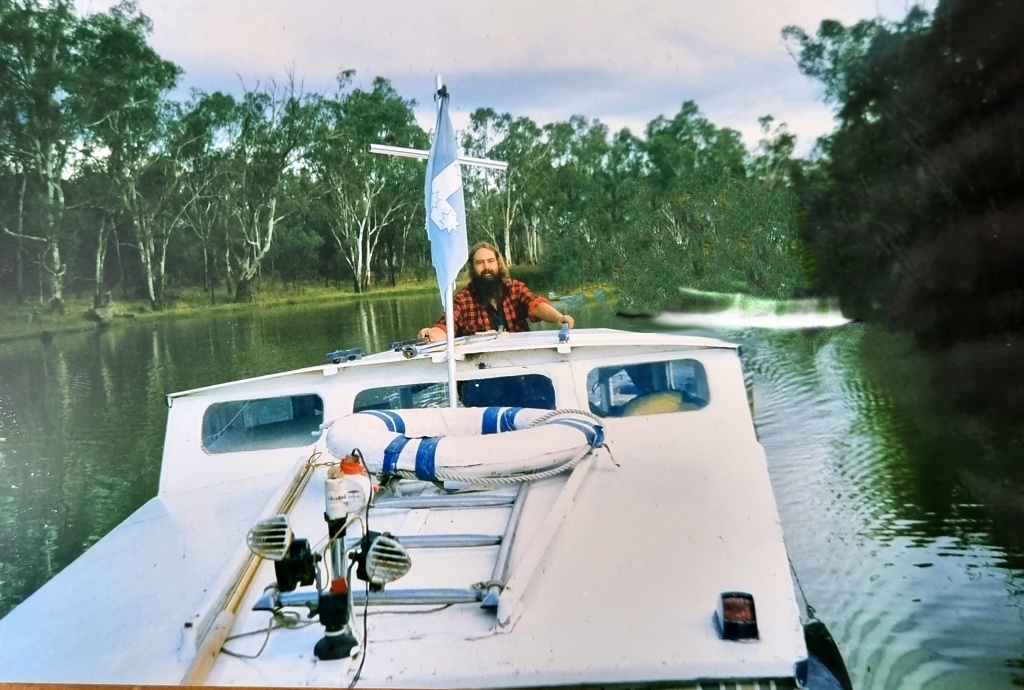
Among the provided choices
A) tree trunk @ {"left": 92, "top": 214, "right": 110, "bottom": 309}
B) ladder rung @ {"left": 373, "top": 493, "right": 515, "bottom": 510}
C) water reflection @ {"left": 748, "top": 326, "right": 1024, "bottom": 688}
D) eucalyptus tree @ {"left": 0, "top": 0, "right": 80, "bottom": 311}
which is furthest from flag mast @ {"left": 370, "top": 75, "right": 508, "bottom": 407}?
eucalyptus tree @ {"left": 0, "top": 0, "right": 80, "bottom": 311}

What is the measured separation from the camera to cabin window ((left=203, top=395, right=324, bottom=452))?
2.57 m

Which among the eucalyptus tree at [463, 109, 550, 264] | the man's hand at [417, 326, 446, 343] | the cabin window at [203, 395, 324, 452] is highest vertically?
the eucalyptus tree at [463, 109, 550, 264]

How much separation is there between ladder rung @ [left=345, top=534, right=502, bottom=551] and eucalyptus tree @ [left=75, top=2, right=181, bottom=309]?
53.9 inches

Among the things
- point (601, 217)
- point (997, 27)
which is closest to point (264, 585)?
point (601, 217)

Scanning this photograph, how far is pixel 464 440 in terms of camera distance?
210cm

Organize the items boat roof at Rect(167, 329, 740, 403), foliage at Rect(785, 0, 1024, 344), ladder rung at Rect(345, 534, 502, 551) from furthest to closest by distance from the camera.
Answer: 1. boat roof at Rect(167, 329, 740, 403)
2. foliage at Rect(785, 0, 1024, 344)
3. ladder rung at Rect(345, 534, 502, 551)

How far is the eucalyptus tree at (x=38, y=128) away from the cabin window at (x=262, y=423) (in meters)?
0.69

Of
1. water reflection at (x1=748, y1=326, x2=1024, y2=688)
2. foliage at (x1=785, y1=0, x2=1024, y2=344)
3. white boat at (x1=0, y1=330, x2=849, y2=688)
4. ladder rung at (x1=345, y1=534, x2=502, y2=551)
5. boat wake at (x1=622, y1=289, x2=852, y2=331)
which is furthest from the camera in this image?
boat wake at (x1=622, y1=289, x2=852, y2=331)

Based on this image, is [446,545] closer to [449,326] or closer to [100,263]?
[449,326]

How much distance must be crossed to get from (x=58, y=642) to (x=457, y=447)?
1.06 metres

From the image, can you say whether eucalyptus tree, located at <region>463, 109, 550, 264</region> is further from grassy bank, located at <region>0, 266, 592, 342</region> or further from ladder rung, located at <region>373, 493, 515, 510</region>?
ladder rung, located at <region>373, 493, 515, 510</region>

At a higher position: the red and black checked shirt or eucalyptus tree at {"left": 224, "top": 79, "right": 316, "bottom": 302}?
eucalyptus tree at {"left": 224, "top": 79, "right": 316, "bottom": 302}

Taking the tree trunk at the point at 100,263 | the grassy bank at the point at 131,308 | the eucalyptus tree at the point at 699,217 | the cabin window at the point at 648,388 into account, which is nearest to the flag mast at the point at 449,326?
the grassy bank at the point at 131,308

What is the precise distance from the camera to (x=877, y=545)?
7.59 ft
